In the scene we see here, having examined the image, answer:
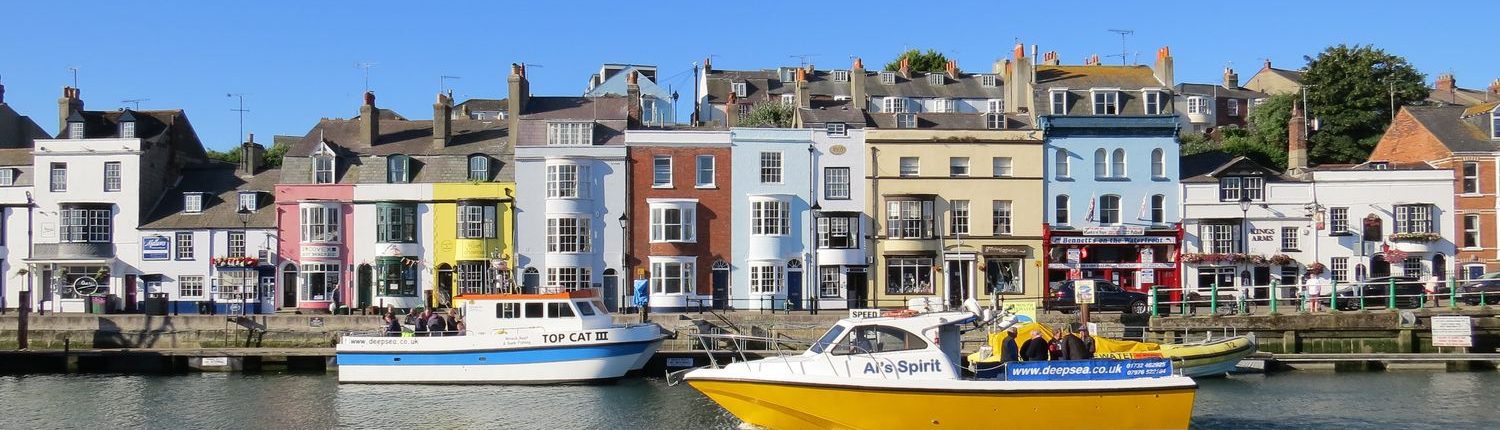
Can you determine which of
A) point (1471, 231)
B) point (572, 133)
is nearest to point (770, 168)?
point (572, 133)

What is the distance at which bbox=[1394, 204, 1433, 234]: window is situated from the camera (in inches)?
Answer: 1887

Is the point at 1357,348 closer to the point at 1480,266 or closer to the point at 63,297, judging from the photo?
the point at 1480,266

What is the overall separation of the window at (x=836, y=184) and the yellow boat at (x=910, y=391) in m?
24.3

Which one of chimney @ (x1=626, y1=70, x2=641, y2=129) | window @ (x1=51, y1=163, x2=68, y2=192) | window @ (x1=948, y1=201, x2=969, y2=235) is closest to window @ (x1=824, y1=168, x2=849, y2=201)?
window @ (x1=948, y1=201, x2=969, y2=235)

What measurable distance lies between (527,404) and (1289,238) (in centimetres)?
3070

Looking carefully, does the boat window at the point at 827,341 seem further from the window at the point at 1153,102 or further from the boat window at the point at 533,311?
the window at the point at 1153,102

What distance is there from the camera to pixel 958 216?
48.1 m

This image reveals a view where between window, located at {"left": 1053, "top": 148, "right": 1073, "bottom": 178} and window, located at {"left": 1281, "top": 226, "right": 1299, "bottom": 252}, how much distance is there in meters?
7.98

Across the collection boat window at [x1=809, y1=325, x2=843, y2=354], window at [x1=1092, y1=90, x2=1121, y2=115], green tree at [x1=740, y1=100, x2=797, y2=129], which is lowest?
boat window at [x1=809, y1=325, x2=843, y2=354]

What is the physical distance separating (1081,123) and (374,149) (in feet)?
85.7

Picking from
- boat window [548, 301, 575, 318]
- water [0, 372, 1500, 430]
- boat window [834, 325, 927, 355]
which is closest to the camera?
boat window [834, 325, 927, 355]

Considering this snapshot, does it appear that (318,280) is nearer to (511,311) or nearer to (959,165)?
(511,311)

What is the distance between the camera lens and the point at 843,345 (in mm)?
23453

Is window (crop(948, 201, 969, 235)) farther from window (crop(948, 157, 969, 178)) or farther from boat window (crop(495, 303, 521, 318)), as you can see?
boat window (crop(495, 303, 521, 318))
